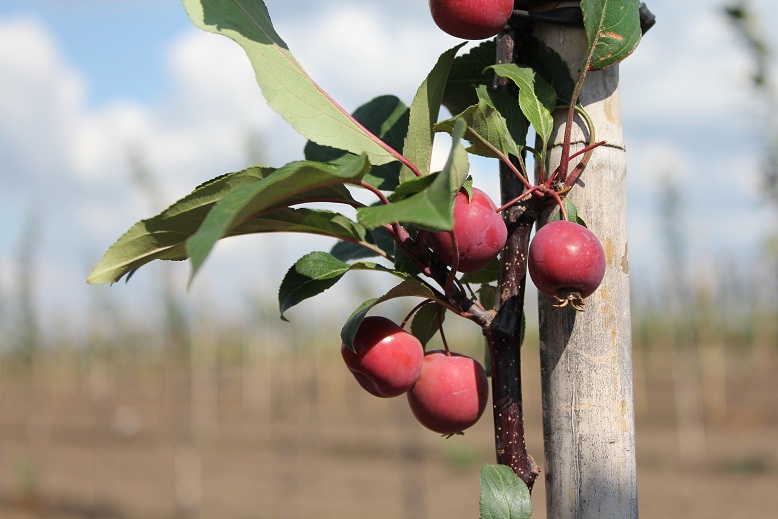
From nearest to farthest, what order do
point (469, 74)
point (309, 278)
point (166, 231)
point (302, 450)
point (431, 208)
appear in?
point (431, 208) → point (166, 231) → point (309, 278) → point (469, 74) → point (302, 450)

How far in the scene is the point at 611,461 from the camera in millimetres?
794

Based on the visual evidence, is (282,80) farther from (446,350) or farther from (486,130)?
(446,350)

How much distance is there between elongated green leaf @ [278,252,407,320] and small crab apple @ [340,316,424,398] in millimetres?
64

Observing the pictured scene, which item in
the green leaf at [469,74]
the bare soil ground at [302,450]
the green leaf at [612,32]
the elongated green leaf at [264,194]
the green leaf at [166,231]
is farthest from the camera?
the bare soil ground at [302,450]

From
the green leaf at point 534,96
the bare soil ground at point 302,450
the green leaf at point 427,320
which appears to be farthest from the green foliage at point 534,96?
the bare soil ground at point 302,450

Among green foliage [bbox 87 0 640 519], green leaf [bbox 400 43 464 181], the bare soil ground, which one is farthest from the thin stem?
the bare soil ground

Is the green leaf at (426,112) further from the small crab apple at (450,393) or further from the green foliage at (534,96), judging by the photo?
the small crab apple at (450,393)

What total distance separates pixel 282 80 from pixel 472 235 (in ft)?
0.80

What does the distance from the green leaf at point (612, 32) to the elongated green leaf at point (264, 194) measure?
0.28m

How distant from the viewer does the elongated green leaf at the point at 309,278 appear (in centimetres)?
78

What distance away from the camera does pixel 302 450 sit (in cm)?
1386

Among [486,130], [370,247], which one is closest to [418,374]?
[370,247]

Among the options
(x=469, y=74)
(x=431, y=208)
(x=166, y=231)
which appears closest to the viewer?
(x=431, y=208)

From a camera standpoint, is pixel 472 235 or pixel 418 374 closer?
pixel 472 235
